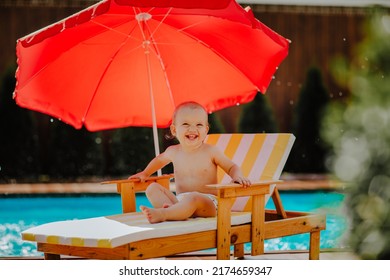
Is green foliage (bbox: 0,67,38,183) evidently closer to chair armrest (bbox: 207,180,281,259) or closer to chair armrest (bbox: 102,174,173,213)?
chair armrest (bbox: 102,174,173,213)

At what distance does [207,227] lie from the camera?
327 centimetres

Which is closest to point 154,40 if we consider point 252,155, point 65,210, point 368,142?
point 252,155

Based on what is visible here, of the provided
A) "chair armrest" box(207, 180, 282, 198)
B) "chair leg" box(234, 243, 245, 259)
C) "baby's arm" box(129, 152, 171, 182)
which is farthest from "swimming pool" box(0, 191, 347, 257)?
"chair armrest" box(207, 180, 282, 198)

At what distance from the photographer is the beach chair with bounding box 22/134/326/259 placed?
118 inches

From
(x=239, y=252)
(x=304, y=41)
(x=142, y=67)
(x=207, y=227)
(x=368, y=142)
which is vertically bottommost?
(x=239, y=252)

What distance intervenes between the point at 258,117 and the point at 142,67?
6356 mm

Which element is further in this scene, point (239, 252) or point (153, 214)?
point (239, 252)

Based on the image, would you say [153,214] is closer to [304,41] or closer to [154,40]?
[154,40]

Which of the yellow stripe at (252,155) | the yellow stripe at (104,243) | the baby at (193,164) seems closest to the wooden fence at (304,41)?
the yellow stripe at (252,155)

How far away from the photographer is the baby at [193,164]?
3.54 meters

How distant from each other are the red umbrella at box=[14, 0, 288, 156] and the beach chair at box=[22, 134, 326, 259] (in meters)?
0.43

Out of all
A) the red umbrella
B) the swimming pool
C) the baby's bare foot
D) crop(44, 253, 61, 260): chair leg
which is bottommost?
the swimming pool

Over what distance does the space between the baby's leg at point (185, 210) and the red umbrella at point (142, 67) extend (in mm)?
847

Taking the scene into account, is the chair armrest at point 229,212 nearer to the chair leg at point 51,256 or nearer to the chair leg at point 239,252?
the chair leg at point 239,252
